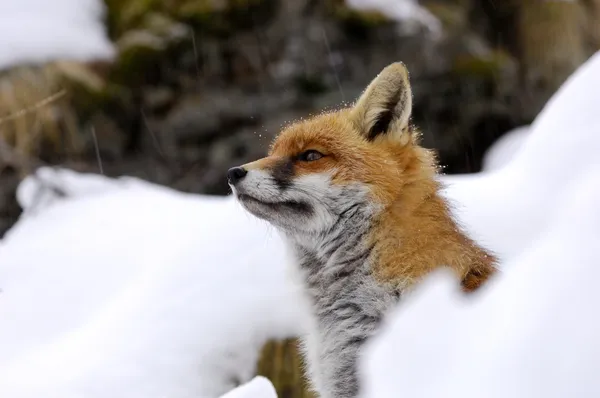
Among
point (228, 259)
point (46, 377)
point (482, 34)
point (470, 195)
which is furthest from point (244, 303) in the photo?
point (482, 34)

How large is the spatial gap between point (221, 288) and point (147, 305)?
0.48 meters

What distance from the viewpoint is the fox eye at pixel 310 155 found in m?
3.28

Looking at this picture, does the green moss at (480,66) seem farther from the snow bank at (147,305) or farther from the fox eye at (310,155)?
the fox eye at (310,155)

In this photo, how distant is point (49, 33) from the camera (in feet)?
32.7

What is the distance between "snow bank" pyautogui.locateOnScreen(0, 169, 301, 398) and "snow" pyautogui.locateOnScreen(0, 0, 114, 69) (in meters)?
4.56

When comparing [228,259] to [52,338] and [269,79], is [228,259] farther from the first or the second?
[269,79]

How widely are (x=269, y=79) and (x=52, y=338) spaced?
19.7 ft

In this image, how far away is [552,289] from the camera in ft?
4.76

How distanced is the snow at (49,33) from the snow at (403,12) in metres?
3.74

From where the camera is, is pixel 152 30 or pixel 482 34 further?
pixel 482 34

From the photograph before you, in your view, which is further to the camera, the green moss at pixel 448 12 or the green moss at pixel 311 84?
the green moss at pixel 448 12

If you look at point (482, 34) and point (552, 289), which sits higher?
point (552, 289)

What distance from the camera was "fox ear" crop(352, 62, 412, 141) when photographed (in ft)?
10.8

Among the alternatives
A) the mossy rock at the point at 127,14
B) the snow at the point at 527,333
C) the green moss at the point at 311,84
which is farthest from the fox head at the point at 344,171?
the mossy rock at the point at 127,14
